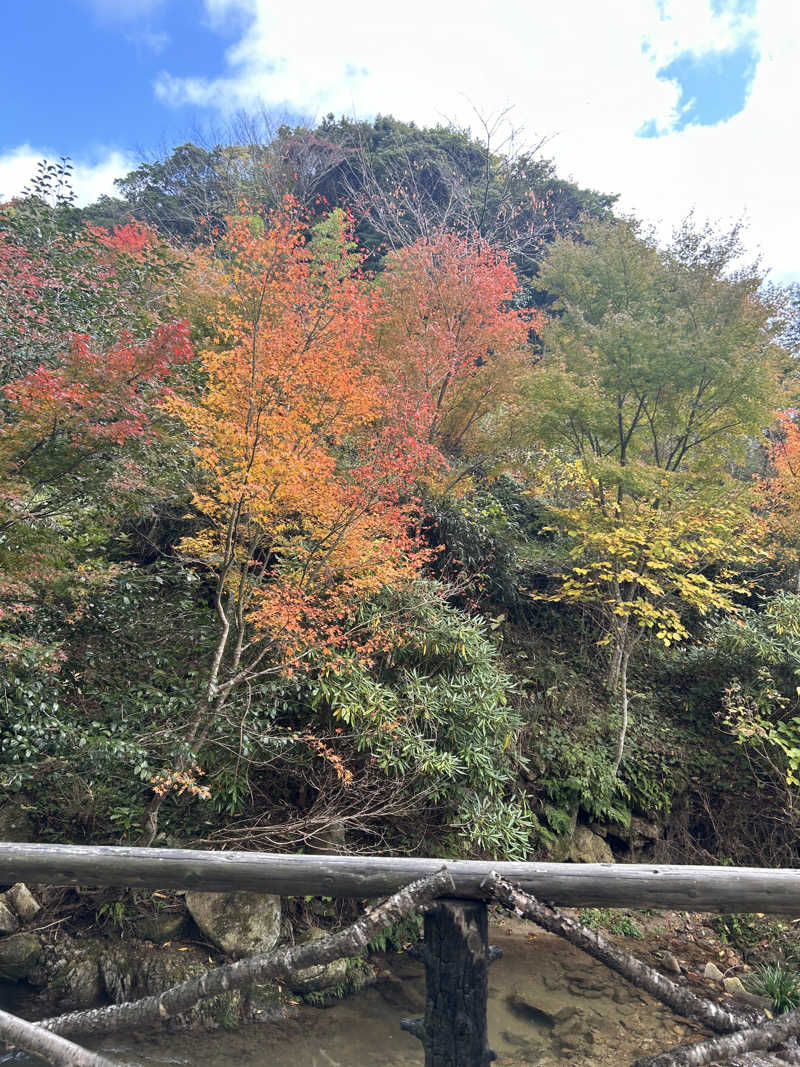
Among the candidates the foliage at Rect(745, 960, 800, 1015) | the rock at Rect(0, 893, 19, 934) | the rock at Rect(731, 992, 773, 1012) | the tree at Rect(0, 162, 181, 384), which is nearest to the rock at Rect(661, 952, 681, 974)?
the rock at Rect(731, 992, 773, 1012)

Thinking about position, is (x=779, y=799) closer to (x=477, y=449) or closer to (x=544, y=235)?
(x=477, y=449)

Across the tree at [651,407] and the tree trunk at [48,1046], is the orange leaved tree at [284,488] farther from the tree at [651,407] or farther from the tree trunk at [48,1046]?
the tree trunk at [48,1046]

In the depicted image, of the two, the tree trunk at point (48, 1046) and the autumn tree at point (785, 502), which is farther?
the autumn tree at point (785, 502)

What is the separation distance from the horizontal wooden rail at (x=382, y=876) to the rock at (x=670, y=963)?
448 cm

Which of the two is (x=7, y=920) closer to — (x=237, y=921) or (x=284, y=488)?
(x=237, y=921)

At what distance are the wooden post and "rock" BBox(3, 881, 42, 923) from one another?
431 centimetres

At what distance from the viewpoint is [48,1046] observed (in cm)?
182

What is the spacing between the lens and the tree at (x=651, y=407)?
24.1ft

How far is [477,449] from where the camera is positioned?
31.6 ft

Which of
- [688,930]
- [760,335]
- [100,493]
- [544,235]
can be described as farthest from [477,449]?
[544,235]

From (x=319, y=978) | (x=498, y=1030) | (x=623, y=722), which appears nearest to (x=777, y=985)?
(x=498, y=1030)

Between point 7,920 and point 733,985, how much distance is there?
6.48 m

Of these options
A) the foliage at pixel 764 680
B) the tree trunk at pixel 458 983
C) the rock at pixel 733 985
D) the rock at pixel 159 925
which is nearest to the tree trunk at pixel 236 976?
the tree trunk at pixel 458 983

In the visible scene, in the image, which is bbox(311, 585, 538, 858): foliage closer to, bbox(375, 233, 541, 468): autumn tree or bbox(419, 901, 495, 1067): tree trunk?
bbox(419, 901, 495, 1067): tree trunk
